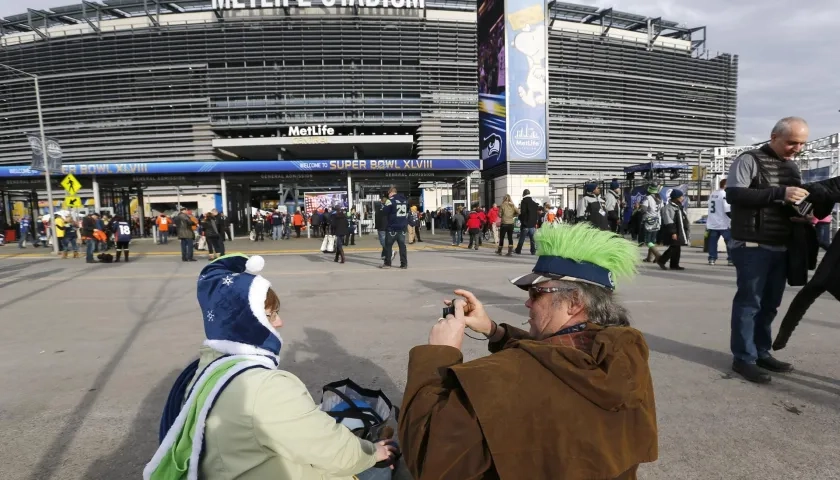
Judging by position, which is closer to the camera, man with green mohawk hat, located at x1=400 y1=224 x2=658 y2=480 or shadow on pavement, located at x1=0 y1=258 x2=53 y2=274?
man with green mohawk hat, located at x1=400 y1=224 x2=658 y2=480

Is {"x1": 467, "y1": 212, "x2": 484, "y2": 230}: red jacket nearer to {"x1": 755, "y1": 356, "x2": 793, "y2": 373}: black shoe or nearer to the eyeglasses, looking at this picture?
{"x1": 755, "y1": 356, "x2": 793, "y2": 373}: black shoe

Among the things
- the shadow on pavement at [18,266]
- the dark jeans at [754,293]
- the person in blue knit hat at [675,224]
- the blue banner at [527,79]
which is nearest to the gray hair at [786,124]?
the dark jeans at [754,293]

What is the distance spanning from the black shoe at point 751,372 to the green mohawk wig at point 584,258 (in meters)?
2.77

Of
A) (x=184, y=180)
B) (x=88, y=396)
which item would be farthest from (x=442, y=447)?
(x=184, y=180)

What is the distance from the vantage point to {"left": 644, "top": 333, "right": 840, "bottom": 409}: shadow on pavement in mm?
3141

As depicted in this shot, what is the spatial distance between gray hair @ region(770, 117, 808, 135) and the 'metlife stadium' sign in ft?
157

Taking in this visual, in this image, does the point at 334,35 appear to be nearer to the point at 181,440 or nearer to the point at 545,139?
the point at 545,139

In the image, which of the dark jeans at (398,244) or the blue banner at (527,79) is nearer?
the dark jeans at (398,244)

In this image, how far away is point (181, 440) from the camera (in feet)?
4.64

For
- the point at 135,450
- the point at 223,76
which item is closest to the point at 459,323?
the point at 135,450

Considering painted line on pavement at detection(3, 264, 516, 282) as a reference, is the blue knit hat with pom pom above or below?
above

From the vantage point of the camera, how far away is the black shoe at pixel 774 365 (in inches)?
138

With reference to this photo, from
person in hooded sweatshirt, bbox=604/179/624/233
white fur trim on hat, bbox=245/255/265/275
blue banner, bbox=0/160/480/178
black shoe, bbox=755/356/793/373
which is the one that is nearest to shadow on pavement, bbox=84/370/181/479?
white fur trim on hat, bbox=245/255/265/275

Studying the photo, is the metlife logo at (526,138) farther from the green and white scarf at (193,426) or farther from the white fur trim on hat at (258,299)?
the green and white scarf at (193,426)
